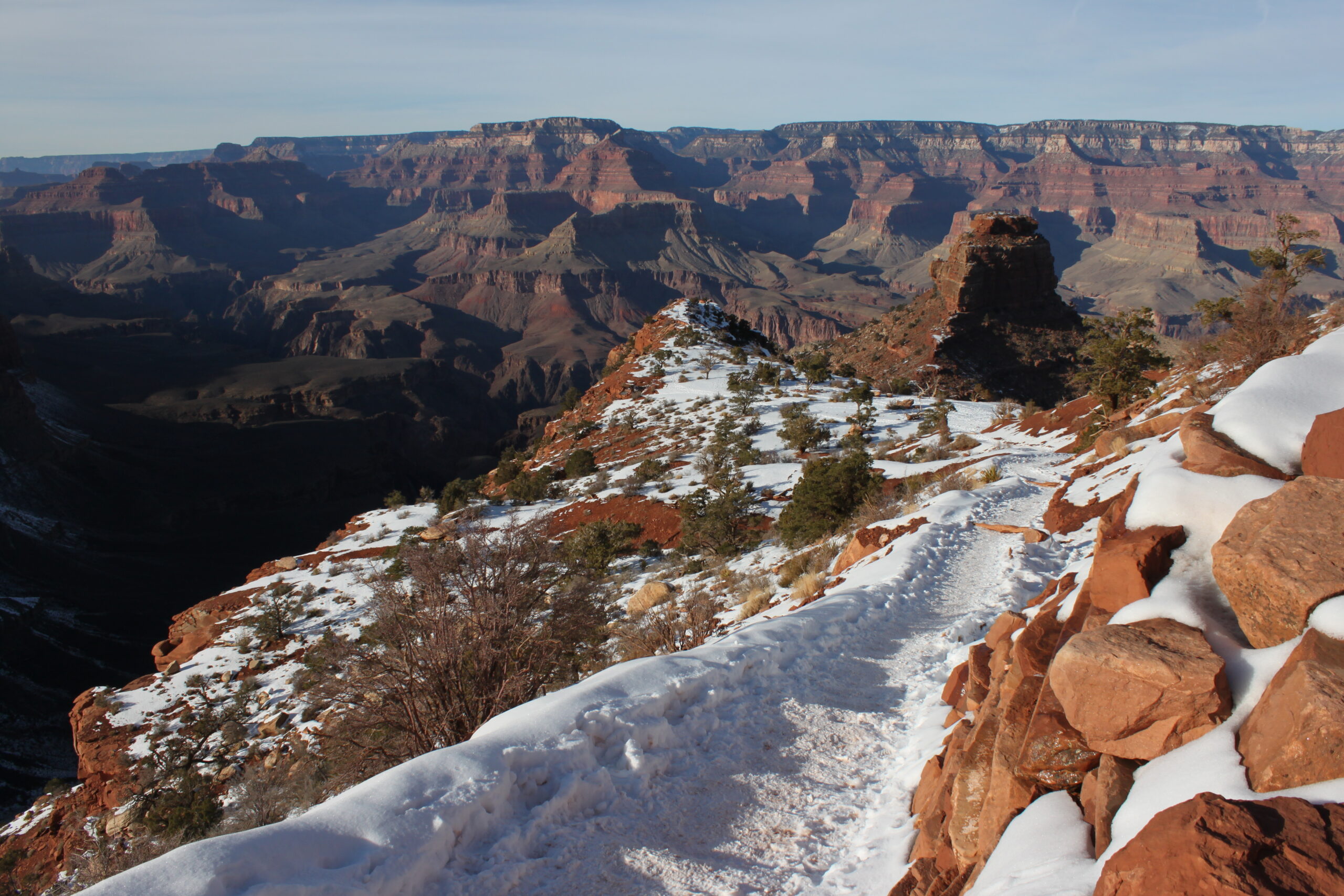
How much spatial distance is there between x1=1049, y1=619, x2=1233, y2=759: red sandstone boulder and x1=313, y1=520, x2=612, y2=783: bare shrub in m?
5.01

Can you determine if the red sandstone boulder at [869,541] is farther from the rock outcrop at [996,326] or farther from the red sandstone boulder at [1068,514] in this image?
the rock outcrop at [996,326]

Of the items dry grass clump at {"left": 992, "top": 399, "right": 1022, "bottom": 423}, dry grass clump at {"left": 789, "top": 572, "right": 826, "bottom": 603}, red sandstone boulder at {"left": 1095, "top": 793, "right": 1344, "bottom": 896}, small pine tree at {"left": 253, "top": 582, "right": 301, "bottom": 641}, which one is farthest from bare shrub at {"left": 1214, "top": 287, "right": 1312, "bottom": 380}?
small pine tree at {"left": 253, "top": 582, "right": 301, "bottom": 641}

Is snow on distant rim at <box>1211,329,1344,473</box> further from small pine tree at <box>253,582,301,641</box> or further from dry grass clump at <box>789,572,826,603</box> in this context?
small pine tree at <box>253,582,301,641</box>

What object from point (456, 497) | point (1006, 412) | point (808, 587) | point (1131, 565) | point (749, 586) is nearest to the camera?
Result: point (1131, 565)

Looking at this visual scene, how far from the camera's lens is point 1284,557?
3684 millimetres

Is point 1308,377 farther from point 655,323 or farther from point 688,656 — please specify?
point 655,323

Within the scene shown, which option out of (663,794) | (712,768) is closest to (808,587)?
(712,768)

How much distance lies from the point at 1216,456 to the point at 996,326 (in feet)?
145

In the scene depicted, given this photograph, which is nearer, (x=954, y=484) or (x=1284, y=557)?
(x=1284, y=557)

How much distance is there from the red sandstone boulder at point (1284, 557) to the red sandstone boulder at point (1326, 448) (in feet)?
1.29

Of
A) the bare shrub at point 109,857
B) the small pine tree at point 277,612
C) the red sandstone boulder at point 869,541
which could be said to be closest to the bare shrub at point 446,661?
the bare shrub at point 109,857

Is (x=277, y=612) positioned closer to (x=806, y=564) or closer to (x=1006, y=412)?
(x=806, y=564)

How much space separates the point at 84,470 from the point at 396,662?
60183mm

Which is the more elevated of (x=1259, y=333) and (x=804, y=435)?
(x=1259, y=333)
